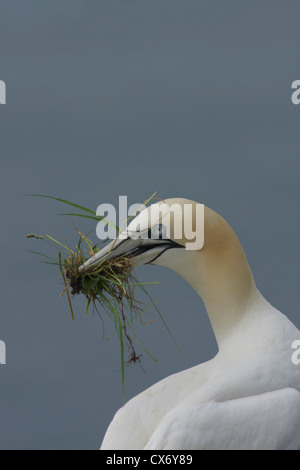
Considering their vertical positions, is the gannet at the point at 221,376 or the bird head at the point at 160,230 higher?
the bird head at the point at 160,230

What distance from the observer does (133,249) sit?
9977 mm

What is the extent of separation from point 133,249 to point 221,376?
77cm

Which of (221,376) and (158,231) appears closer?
(221,376)

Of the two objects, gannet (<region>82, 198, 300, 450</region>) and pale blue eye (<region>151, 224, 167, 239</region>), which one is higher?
pale blue eye (<region>151, 224, 167, 239</region>)

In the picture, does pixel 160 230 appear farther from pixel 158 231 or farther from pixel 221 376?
pixel 221 376

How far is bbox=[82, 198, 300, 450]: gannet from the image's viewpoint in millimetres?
9664

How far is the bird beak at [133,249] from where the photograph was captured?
9852 millimetres

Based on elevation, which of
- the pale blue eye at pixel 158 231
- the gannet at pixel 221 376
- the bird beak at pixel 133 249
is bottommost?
the gannet at pixel 221 376

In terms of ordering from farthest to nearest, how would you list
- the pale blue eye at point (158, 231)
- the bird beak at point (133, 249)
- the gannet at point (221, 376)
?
the pale blue eye at point (158, 231) < the bird beak at point (133, 249) < the gannet at point (221, 376)

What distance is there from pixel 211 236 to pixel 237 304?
38 centimetres

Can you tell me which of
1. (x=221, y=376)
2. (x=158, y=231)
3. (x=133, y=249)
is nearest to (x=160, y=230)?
(x=158, y=231)

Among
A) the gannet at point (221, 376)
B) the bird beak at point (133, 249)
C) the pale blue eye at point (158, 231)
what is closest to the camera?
the gannet at point (221, 376)
